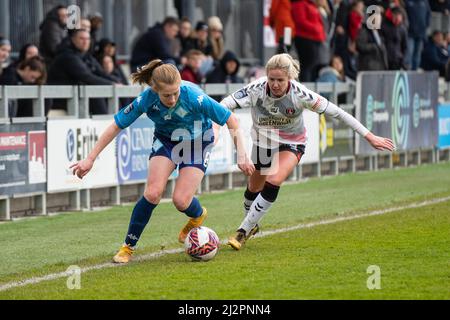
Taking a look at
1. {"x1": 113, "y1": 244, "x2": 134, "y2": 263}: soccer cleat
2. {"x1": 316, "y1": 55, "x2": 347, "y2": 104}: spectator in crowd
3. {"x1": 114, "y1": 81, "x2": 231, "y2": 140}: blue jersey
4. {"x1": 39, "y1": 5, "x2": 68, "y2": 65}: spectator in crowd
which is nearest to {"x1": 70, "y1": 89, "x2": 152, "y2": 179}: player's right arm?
{"x1": 114, "y1": 81, "x2": 231, "y2": 140}: blue jersey

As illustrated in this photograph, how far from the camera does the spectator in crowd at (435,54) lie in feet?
95.1

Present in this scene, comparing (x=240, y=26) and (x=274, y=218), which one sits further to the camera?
(x=240, y=26)

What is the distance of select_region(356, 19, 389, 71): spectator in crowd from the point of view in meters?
23.2

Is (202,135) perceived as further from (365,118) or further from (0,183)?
(365,118)

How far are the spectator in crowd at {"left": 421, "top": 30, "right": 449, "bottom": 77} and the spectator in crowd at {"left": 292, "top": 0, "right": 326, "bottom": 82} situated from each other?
713 centimetres

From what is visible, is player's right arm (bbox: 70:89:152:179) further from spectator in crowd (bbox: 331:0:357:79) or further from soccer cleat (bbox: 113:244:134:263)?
spectator in crowd (bbox: 331:0:357:79)

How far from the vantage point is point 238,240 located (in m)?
12.3

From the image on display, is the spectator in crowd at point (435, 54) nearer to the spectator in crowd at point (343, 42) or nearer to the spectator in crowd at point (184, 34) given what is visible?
the spectator in crowd at point (343, 42)

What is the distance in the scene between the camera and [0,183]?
14445 mm

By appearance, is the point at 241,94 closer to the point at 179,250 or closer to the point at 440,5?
the point at 179,250

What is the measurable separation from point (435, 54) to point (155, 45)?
36.8ft

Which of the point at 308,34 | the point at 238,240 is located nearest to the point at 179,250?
the point at 238,240
